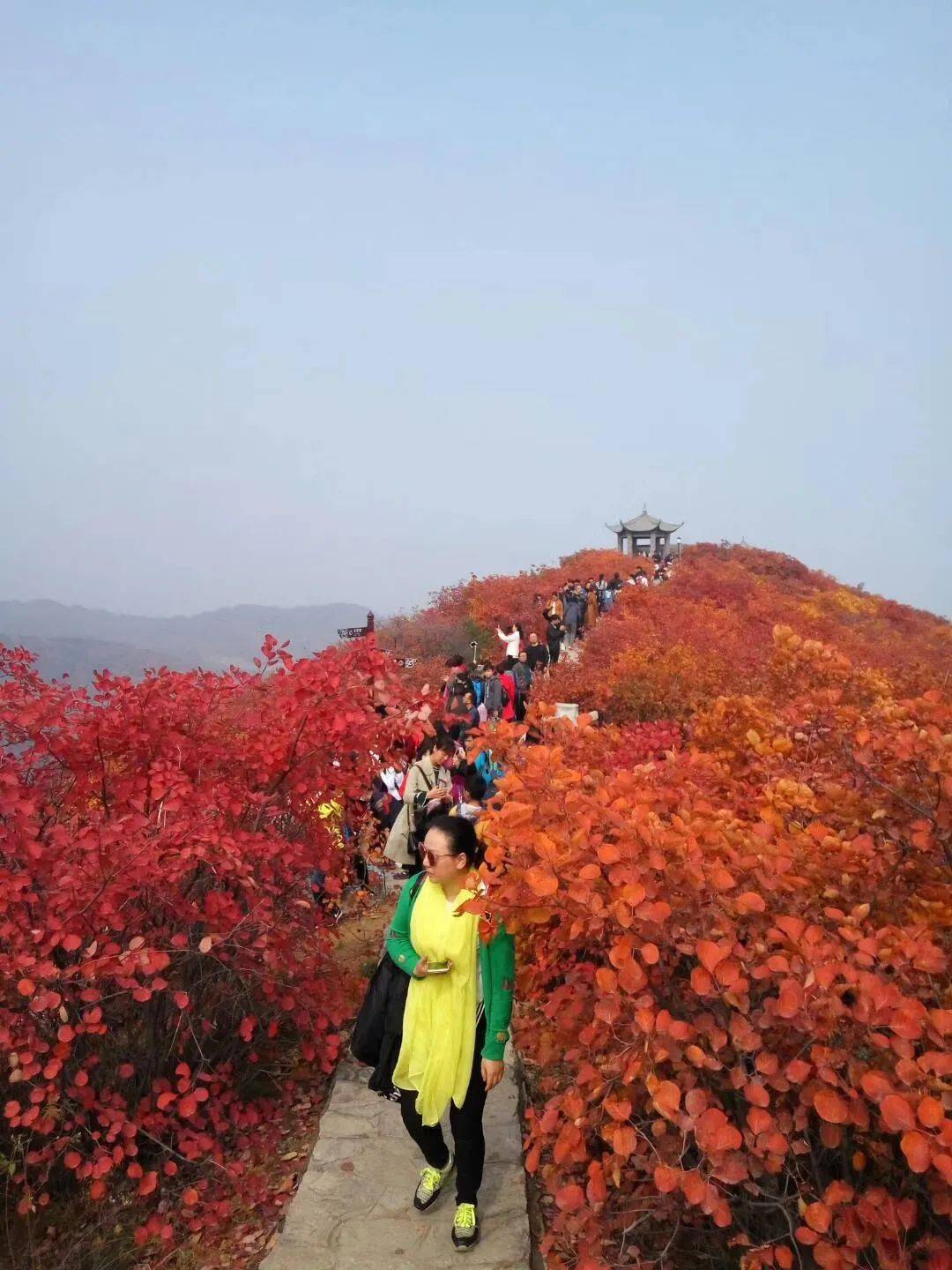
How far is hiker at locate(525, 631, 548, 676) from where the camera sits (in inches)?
526

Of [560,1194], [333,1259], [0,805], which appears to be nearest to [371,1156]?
[333,1259]

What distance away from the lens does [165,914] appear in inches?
150

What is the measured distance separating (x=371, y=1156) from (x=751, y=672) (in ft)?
24.7

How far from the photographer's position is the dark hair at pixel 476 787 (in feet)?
21.5

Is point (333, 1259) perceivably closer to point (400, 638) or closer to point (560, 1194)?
point (560, 1194)

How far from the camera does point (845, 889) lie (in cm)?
252

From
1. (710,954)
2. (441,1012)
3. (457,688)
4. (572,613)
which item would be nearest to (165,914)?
(441,1012)

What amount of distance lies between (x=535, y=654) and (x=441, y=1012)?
10.4m

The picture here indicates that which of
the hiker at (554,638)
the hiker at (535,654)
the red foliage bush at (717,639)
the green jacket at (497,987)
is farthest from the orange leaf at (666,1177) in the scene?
the hiker at (554,638)

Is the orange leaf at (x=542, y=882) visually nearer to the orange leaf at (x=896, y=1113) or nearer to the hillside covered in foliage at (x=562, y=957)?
the hillside covered in foliage at (x=562, y=957)

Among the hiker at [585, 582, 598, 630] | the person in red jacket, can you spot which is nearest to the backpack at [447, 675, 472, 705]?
the person in red jacket

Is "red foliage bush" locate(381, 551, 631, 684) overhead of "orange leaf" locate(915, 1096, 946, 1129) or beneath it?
overhead

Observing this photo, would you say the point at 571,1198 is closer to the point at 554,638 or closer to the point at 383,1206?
the point at 383,1206

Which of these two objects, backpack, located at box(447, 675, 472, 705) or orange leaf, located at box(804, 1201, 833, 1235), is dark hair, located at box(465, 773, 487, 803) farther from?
orange leaf, located at box(804, 1201, 833, 1235)
